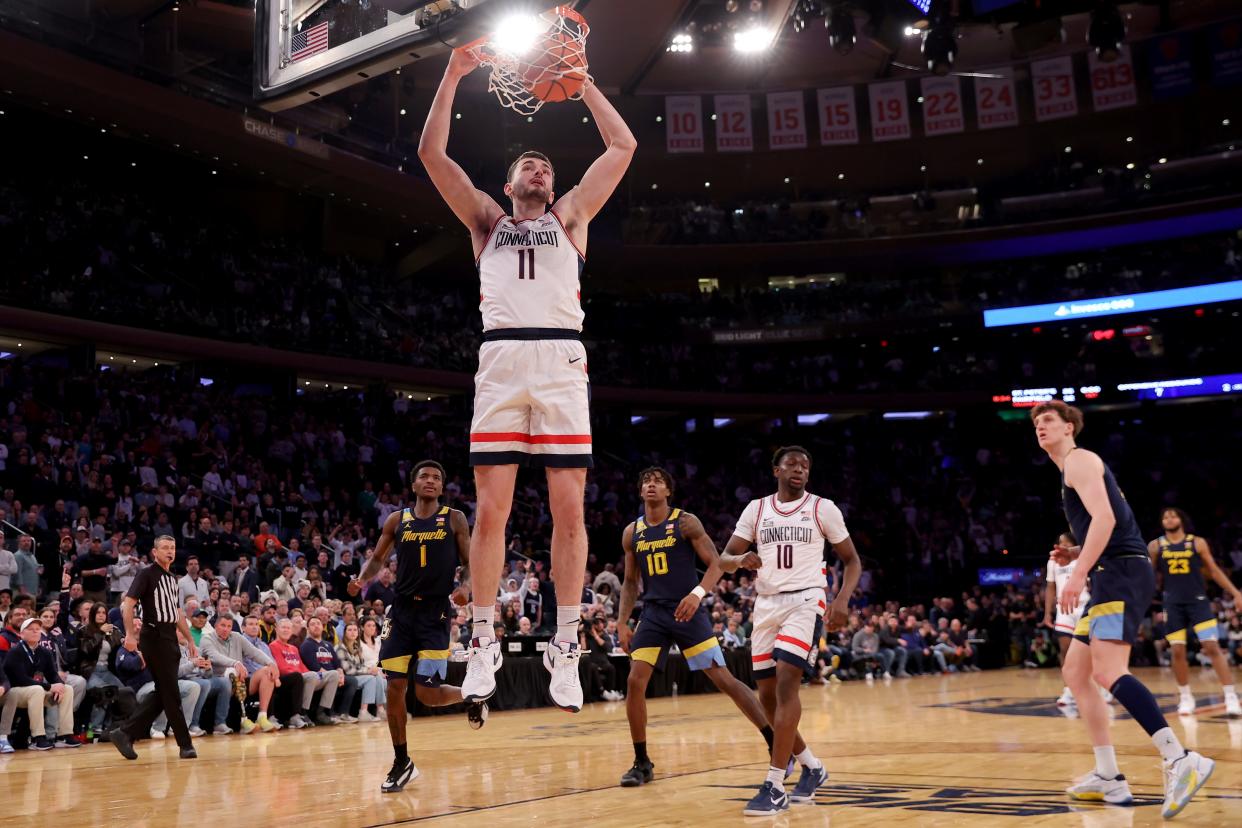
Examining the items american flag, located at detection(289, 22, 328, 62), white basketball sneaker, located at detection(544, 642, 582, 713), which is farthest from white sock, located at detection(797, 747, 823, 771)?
american flag, located at detection(289, 22, 328, 62)

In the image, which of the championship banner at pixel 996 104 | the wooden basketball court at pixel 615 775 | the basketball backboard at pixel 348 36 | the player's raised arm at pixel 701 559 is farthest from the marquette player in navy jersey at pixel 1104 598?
the championship banner at pixel 996 104

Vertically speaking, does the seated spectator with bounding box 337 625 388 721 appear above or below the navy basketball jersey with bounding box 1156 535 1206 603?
below

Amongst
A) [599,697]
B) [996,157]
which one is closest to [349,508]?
[599,697]

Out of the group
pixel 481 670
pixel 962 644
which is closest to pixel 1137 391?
pixel 962 644

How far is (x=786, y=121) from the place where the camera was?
32.9m

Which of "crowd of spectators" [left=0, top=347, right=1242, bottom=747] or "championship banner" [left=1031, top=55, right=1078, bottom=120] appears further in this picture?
"championship banner" [left=1031, top=55, right=1078, bottom=120]

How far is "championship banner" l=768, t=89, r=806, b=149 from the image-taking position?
3281 cm

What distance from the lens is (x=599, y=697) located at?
18328mm

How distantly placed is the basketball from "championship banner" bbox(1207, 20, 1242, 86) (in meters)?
30.5

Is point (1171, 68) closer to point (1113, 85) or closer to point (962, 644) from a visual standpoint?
point (1113, 85)

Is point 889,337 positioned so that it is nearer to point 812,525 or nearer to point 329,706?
point 329,706

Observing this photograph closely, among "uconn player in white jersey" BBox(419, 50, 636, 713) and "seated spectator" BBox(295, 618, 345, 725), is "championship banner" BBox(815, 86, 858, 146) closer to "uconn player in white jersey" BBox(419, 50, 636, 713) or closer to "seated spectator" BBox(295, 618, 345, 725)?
"seated spectator" BBox(295, 618, 345, 725)

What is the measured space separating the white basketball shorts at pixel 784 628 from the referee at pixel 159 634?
585cm

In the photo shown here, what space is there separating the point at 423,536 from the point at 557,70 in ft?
13.3
